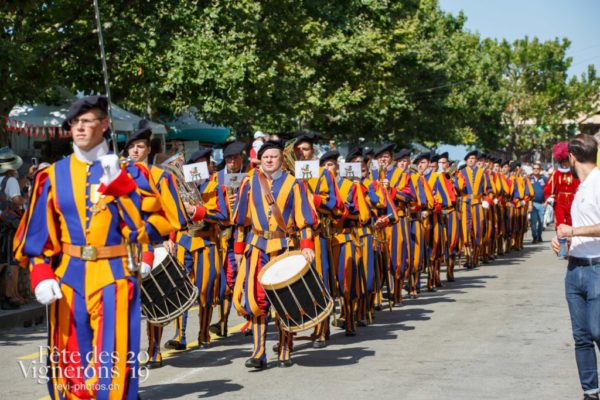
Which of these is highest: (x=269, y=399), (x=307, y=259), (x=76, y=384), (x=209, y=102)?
(x=209, y=102)

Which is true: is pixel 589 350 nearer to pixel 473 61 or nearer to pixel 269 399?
pixel 269 399

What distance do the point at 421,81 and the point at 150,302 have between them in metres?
38.7

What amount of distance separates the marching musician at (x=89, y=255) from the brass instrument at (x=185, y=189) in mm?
3844

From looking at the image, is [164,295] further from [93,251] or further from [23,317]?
[23,317]

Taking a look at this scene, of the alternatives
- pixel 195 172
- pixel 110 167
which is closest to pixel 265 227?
pixel 195 172

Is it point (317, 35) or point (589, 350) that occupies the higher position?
point (317, 35)

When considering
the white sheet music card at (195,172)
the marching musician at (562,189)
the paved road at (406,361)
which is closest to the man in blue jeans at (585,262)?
the paved road at (406,361)

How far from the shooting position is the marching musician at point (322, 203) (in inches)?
407

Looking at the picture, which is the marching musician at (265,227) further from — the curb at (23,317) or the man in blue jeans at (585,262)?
the curb at (23,317)

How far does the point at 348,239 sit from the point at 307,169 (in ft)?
5.59

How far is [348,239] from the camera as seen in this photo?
11.2m

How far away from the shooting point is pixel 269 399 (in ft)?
24.5

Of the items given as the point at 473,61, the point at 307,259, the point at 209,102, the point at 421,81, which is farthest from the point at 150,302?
the point at 473,61

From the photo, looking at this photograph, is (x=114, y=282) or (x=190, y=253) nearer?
(x=114, y=282)
